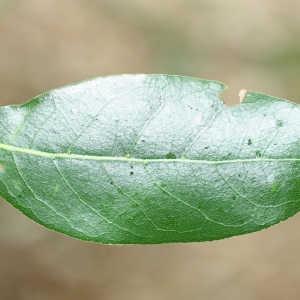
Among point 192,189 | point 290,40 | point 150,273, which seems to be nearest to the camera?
point 192,189

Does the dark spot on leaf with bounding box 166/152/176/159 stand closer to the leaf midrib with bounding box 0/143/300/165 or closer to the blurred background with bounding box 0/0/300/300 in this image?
the leaf midrib with bounding box 0/143/300/165

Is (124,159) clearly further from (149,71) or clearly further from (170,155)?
(149,71)

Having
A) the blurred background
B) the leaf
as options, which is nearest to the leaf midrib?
the leaf

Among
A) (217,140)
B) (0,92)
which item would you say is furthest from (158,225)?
(0,92)

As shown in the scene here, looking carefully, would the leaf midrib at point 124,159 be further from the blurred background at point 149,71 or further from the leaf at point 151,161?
the blurred background at point 149,71

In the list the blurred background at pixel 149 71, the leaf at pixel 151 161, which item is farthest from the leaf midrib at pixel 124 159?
the blurred background at pixel 149 71

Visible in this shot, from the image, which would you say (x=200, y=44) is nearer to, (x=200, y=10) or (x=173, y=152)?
(x=200, y=10)
